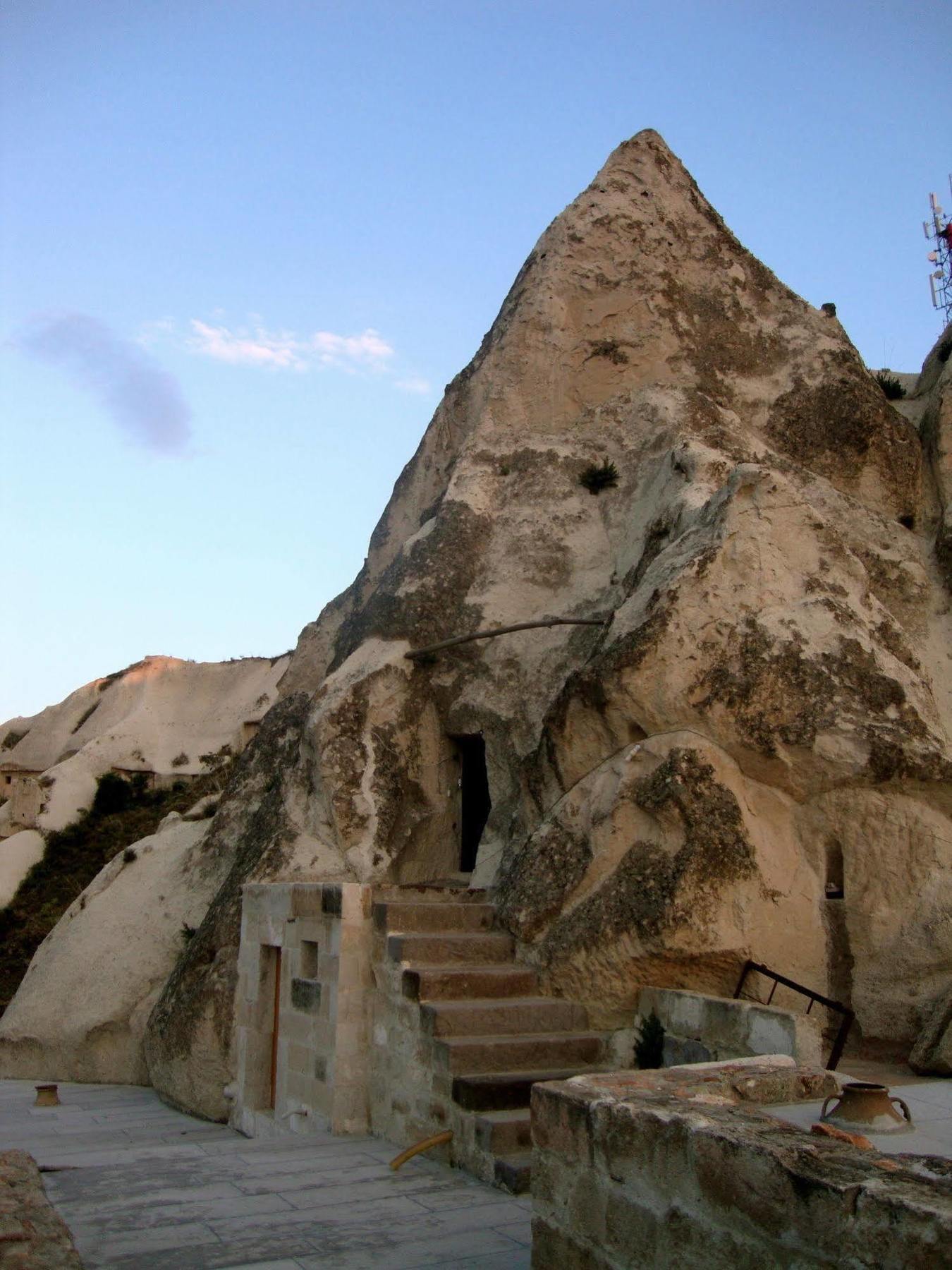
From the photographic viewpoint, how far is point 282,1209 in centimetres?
537

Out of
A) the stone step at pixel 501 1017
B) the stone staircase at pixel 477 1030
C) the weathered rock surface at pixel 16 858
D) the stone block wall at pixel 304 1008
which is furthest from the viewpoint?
the weathered rock surface at pixel 16 858

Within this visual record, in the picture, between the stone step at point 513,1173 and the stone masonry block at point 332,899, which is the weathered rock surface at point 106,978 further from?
the stone step at point 513,1173

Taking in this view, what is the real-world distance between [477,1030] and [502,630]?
484cm

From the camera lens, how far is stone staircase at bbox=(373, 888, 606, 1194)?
598cm

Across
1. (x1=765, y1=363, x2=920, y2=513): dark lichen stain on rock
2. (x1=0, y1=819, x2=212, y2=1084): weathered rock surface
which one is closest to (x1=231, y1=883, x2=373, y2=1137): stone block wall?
(x1=0, y1=819, x2=212, y2=1084): weathered rock surface

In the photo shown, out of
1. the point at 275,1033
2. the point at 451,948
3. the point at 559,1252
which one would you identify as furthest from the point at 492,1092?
the point at 275,1033

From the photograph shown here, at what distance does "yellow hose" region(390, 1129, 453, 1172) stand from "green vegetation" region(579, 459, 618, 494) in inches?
289

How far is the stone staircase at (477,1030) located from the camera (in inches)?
236

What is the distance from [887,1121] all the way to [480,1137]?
2653mm

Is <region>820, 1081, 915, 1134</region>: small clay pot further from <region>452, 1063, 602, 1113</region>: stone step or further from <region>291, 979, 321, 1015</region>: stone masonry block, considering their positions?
<region>291, 979, 321, 1015</region>: stone masonry block

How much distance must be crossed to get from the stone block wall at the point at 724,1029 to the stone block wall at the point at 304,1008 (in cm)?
191

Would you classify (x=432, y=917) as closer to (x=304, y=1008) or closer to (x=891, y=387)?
(x=304, y=1008)

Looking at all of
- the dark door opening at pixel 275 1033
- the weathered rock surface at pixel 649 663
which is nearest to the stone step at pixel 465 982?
the weathered rock surface at pixel 649 663

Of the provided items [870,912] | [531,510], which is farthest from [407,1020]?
[531,510]
